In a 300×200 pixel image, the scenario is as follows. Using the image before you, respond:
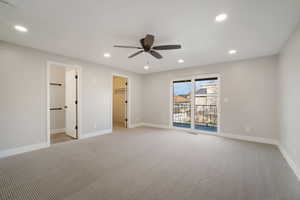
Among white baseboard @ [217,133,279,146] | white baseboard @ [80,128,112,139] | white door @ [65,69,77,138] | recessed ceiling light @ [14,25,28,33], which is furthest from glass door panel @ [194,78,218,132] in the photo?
recessed ceiling light @ [14,25,28,33]

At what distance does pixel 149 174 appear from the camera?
2.12m

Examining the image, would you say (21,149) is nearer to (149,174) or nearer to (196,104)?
(149,174)

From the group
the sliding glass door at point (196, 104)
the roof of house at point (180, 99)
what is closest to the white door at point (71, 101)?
the sliding glass door at point (196, 104)

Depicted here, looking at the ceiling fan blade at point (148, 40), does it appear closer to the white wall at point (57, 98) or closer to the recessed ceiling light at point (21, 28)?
the recessed ceiling light at point (21, 28)

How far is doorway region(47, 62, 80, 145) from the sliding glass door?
391cm

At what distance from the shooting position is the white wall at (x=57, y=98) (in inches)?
188

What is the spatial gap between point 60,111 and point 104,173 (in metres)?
4.06

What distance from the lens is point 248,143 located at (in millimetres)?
3713

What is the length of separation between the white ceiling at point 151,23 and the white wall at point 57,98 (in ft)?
6.45

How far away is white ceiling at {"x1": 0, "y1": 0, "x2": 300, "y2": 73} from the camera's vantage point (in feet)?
5.66

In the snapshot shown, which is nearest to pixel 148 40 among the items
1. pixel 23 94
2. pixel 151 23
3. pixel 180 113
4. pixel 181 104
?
pixel 151 23

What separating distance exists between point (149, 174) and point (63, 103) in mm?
4676

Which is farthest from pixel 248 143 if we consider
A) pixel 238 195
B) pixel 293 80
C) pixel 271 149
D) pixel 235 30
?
pixel 235 30

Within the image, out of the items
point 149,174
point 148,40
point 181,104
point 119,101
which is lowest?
point 149,174
